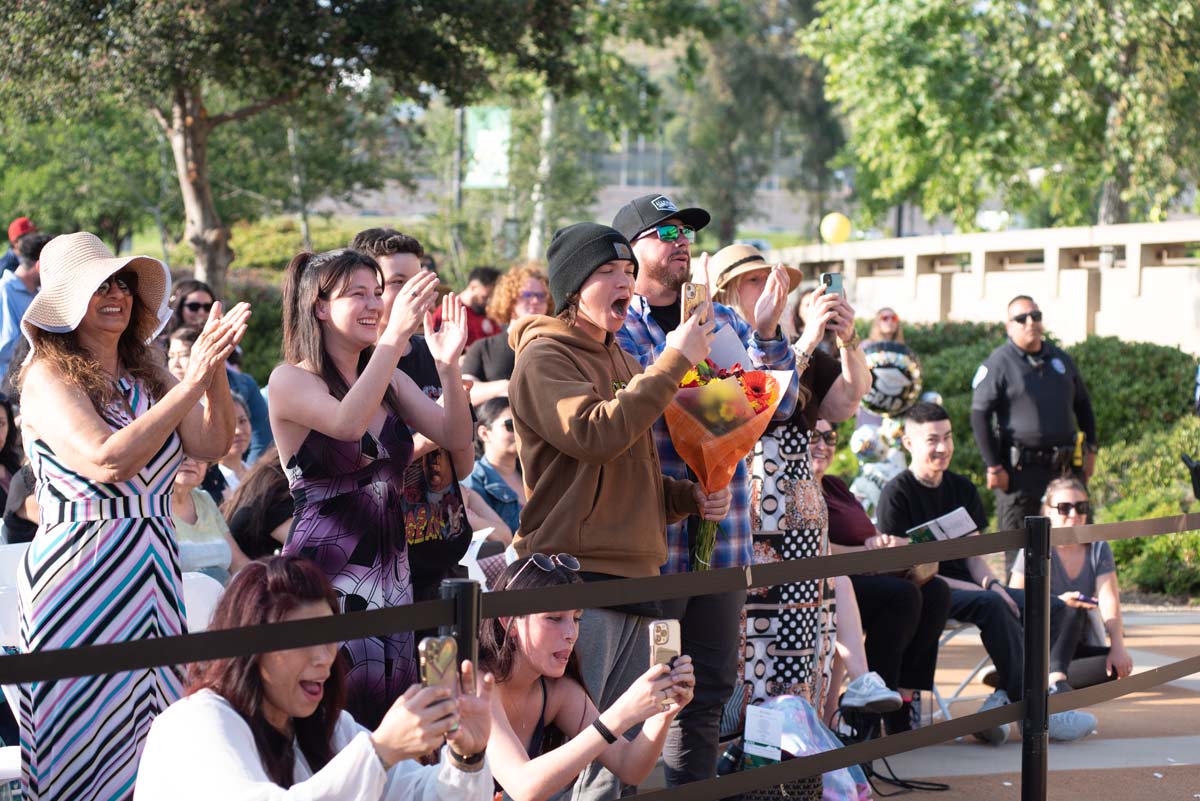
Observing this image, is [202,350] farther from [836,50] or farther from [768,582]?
[836,50]

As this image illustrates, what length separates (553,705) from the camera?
149 inches

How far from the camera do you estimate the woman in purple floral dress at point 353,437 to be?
3.88 meters

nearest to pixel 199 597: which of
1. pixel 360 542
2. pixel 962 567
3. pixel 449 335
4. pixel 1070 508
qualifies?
pixel 360 542

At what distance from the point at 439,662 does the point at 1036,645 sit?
223 centimetres

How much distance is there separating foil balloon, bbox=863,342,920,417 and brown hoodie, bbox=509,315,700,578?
4.18 m

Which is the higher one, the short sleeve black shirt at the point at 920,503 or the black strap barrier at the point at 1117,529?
the black strap barrier at the point at 1117,529

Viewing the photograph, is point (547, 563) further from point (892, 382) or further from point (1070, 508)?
point (892, 382)

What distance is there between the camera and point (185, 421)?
382cm

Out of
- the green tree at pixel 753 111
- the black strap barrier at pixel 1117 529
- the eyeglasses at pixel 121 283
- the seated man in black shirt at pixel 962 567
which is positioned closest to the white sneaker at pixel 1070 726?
the seated man in black shirt at pixel 962 567

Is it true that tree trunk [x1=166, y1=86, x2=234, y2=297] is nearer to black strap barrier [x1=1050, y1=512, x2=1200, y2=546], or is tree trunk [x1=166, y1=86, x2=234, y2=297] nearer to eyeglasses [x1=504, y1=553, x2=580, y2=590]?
black strap barrier [x1=1050, y1=512, x2=1200, y2=546]

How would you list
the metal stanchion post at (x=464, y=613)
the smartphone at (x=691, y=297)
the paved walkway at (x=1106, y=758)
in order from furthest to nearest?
the paved walkway at (x=1106, y=758)
the smartphone at (x=691, y=297)
the metal stanchion post at (x=464, y=613)

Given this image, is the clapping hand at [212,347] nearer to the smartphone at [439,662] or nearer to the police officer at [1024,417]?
the smartphone at [439,662]

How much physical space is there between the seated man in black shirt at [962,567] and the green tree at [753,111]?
43.1 meters

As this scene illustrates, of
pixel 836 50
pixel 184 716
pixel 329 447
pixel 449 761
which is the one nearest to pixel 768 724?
pixel 329 447
